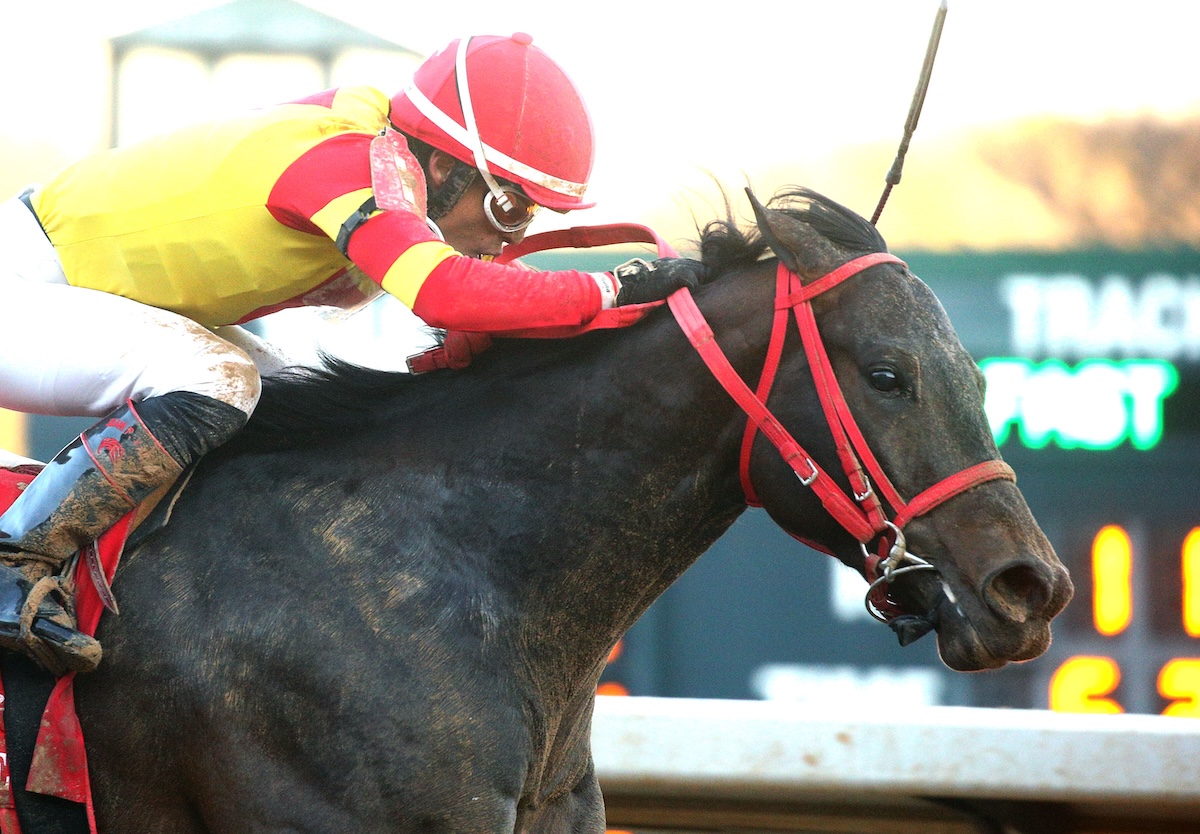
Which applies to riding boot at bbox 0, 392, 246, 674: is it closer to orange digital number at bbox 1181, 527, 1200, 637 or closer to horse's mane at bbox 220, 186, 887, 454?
horse's mane at bbox 220, 186, 887, 454

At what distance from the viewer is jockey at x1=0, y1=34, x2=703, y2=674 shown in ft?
7.16

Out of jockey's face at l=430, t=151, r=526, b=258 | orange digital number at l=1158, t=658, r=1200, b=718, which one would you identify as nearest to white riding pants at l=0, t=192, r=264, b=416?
jockey's face at l=430, t=151, r=526, b=258

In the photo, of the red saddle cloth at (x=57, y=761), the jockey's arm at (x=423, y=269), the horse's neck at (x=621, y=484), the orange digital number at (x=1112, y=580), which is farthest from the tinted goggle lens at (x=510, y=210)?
the orange digital number at (x=1112, y=580)

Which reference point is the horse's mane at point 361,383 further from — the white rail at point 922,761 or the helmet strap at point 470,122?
the white rail at point 922,761

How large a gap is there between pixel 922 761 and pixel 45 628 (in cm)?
210

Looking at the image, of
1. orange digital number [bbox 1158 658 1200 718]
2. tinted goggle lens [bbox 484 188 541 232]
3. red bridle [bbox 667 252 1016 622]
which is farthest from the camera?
orange digital number [bbox 1158 658 1200 718]

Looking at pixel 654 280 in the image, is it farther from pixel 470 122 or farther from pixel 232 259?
pixel 232 259

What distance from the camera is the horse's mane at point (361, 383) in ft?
7.98

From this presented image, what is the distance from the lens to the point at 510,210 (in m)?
2.57

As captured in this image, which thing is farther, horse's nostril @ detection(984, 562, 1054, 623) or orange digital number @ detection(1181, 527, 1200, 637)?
orange digital number @ detection(1181, 527, 1200, 637)

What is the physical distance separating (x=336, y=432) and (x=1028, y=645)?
49.2 inches

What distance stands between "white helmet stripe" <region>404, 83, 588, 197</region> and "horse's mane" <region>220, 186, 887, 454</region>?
0.97 feet

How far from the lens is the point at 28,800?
2129 millimetres

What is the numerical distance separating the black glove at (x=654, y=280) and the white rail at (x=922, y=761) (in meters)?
1.30
